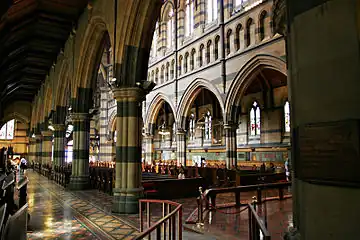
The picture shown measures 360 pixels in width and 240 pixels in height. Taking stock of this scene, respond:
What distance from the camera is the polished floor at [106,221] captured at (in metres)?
5.20

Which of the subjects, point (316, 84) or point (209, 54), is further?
point (209, 54)

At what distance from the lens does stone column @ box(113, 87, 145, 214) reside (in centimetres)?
766

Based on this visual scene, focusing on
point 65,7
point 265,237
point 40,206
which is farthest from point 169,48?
point 265,237

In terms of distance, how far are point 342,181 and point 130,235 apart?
14.4 ft

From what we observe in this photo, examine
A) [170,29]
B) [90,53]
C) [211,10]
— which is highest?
[170,29]

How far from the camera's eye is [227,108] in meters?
17.0

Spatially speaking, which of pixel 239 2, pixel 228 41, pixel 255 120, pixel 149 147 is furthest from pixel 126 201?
pixel 149 147

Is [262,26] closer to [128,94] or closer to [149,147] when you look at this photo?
[128,94]

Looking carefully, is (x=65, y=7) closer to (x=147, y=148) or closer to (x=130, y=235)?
(x=130, y=235)

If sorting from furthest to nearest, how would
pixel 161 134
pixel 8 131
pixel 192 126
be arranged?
pixel 8 131, pixel 161 134, pixel 192 126

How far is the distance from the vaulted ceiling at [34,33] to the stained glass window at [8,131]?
17373mm

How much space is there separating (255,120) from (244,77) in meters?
5.36

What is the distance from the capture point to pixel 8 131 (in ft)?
121

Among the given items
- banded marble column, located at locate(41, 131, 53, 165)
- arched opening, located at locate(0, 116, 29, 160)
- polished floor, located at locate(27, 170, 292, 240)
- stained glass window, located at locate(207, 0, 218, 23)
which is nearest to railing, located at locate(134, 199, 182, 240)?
polished floor, located at locate(27, 170, 292, 240)
